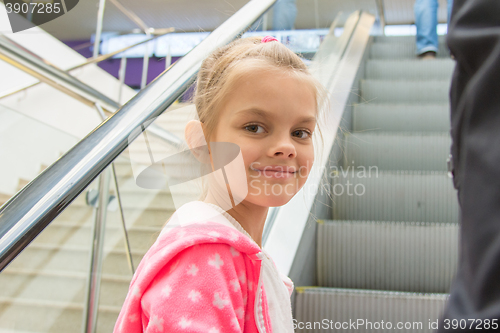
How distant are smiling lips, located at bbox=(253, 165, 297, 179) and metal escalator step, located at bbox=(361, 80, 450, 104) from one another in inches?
91.7

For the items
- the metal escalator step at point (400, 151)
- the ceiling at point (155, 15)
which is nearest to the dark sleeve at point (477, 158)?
the metal escalator step at point (400, 151)

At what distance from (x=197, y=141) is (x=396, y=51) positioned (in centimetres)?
385

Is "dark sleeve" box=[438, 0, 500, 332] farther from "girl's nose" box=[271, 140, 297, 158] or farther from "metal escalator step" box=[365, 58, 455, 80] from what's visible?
"metal escalator step" box=[365, 58, 455, 80]

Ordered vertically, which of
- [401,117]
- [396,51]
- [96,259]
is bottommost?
[96,259]

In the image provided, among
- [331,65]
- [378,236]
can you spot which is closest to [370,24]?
[331,65]

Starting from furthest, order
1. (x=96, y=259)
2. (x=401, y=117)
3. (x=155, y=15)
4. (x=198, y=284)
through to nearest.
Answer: (x=155, y=15), (x=401, y=117), (x=96, y=259), (x=198, y=284)

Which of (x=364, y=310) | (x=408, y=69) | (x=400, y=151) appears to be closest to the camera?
(x=364, y=310)

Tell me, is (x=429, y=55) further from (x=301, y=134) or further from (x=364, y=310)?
(x=301, y=134)

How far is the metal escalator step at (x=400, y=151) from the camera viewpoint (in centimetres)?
215

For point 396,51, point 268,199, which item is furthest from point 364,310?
point 396,51

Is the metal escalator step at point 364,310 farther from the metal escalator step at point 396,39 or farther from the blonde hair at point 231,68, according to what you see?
the metal escalator step at point 396,39

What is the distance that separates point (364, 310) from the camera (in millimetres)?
1317

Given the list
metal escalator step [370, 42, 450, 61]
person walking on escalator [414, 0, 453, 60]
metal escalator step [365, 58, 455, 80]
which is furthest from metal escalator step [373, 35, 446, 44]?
metal escalator step [365, 58, 455, 80]

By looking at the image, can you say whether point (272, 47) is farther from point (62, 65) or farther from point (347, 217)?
point (62, 65)
